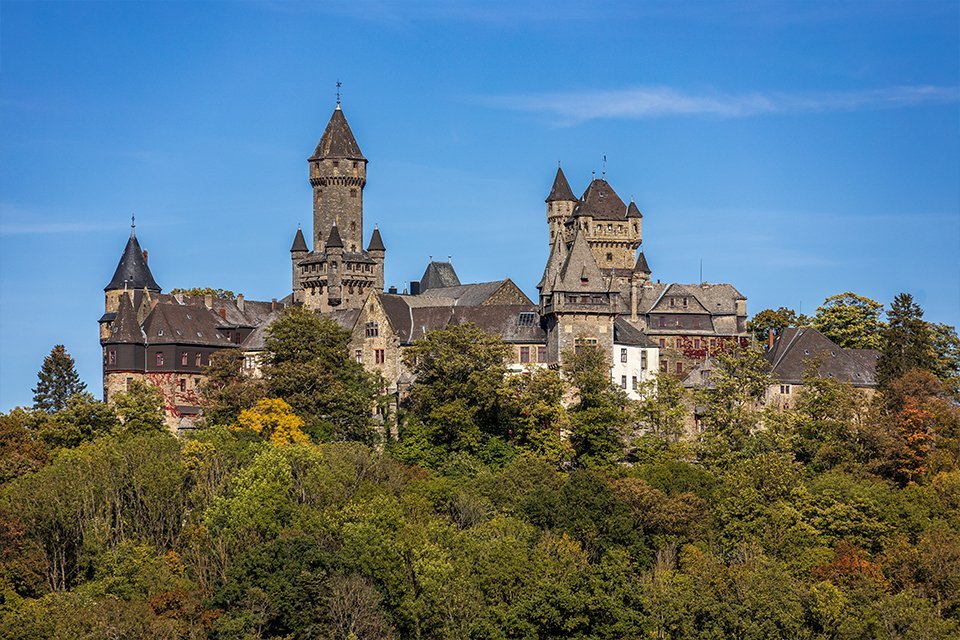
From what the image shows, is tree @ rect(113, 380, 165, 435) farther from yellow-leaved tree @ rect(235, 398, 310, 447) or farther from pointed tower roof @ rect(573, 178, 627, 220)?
pointed tower roof @ rect(573, 178, 627, 220)

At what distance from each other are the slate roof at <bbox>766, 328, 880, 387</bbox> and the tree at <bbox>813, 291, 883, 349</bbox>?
27.8 feet

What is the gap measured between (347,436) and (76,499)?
2059cm

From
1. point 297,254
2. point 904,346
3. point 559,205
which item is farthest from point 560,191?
point 904,346

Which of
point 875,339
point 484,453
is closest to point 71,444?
point 484,453

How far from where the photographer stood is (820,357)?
320ft

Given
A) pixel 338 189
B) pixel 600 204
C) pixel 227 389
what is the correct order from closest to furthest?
pixel 227 389
pixel 338 189
pixel 600 204

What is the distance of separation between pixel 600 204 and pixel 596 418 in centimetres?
3373

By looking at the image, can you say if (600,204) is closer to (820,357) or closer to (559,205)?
(559,205)

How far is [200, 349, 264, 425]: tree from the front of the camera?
304 feet

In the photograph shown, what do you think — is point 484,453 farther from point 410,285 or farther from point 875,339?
point 410,285

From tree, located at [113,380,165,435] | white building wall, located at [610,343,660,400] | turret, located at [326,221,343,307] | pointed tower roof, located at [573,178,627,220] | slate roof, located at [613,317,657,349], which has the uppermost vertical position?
pointed tower roof, located at [573,178,627,220]

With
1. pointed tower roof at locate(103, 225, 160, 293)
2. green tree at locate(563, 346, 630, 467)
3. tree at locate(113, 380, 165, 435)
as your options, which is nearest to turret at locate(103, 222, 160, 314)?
pointed tower roof at locate(103, 225, 160, 293)

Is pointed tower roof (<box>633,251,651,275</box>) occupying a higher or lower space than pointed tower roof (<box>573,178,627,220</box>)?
lower

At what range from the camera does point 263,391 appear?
9331 centimetres
